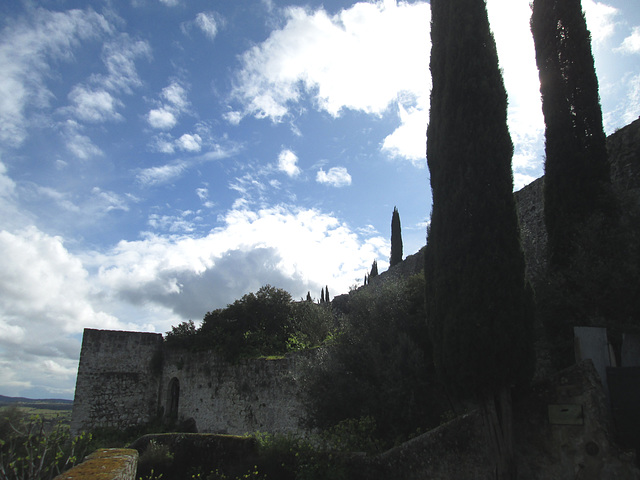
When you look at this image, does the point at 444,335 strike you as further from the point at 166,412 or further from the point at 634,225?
the point at 166,412

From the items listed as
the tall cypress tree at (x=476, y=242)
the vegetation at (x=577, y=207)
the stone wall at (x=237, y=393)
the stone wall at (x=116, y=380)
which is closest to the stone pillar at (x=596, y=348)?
the tall cypress tree at (x=476, y=242)

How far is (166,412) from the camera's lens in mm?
21844

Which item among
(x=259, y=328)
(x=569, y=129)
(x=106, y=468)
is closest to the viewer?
(x=106, y=468)

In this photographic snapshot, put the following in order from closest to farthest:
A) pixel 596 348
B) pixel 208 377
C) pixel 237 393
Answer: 1. pixel 596 348
2. pixel 237 393
3. pixel 208 377

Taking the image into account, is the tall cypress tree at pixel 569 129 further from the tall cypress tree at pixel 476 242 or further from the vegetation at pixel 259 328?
the vegetation at pixel 259 328

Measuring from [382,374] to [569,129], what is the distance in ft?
24.6

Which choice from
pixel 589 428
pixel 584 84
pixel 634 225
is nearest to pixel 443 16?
pixel 584 84

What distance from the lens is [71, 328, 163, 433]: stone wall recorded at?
71.3 ft

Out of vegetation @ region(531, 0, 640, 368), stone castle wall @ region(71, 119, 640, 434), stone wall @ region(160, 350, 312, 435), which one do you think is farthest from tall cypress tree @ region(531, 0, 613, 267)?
stone wall @ region(160, 350, 312, 435)

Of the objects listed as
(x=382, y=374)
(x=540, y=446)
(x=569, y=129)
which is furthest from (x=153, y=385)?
(x=569, y=129)

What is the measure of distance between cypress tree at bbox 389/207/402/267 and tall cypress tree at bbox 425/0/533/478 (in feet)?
91.4

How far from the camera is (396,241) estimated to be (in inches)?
1481

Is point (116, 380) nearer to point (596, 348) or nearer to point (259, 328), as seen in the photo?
point (259, 328)

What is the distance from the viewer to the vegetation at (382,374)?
9391 millimetres
